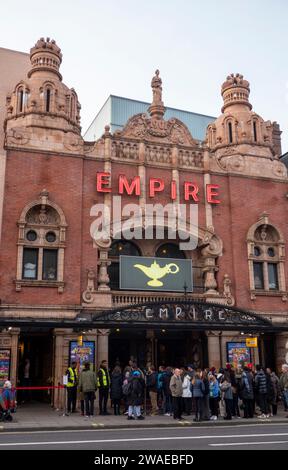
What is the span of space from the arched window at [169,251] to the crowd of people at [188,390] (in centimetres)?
944

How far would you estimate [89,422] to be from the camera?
17703 mm

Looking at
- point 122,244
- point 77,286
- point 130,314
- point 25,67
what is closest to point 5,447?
point 130,314

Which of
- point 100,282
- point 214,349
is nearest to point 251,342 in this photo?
point 214,349

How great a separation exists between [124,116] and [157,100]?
1891 centimetres

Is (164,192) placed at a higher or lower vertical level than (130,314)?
higher

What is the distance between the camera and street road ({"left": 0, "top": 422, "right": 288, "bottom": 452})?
451 inches

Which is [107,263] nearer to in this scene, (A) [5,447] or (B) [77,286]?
(B) [77,286]

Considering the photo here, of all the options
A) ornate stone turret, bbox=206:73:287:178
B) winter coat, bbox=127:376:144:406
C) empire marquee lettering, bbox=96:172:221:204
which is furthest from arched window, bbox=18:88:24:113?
winter coat, bbox=127:376:144:406

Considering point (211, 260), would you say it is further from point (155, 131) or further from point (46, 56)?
point (46, 56)

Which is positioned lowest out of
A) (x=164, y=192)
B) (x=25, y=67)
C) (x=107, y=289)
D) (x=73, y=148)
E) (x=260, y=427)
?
(x=260, y=427)

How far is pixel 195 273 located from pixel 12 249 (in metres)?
10.2

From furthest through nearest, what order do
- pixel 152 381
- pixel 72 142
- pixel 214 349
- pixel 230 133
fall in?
pixel 230 133, pixel 72 142, pixel 214 349, pixel 152 381

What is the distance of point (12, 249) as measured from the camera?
2431 centimetres
